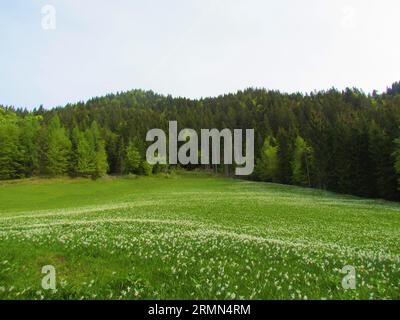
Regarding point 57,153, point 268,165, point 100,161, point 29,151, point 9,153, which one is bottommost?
point 268,165

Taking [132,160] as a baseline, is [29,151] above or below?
above

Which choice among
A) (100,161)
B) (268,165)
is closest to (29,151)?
(100,161)

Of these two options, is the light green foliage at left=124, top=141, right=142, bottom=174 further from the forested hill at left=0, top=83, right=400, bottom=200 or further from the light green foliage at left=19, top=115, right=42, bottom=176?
the light green foliage at left=19, top=115, right=42, bottom=176

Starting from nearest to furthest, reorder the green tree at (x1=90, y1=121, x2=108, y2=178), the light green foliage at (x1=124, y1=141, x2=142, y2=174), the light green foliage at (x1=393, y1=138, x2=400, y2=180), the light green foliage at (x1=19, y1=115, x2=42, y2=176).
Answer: the light green foliage at (x1=393, y1=138, x2=400, y2=180)
the green tree at (x1=90, y1=121, x2=108, y2=178)
the light green foliage at (x1=19, y1=115, x2=42, y2=176)
the light green foliage at (x1=124, y1=141, x2=142, y2=174)

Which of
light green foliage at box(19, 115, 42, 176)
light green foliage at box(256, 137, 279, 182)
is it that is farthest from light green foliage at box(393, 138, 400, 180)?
light green foliage at box(19, 115, 42, 176)

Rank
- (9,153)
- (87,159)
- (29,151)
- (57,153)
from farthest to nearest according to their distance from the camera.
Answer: (29,151), (87,159), (9,153), (57,153)

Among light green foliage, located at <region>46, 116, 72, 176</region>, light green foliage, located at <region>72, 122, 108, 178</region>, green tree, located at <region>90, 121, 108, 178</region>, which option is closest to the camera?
light green foliage, located at <region>46, 116, 72, 176</region>

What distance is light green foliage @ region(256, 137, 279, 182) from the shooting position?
4564 inches

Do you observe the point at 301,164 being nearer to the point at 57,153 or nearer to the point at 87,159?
the point at 87,159

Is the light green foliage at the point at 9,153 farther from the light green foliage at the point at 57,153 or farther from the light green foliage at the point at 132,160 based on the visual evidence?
the light green foliage at the point at 132,160

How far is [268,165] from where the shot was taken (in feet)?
386

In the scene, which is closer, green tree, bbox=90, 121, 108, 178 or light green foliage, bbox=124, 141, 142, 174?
green tree, bbox=90, 121, 108, 178

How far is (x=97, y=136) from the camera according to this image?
140 m
